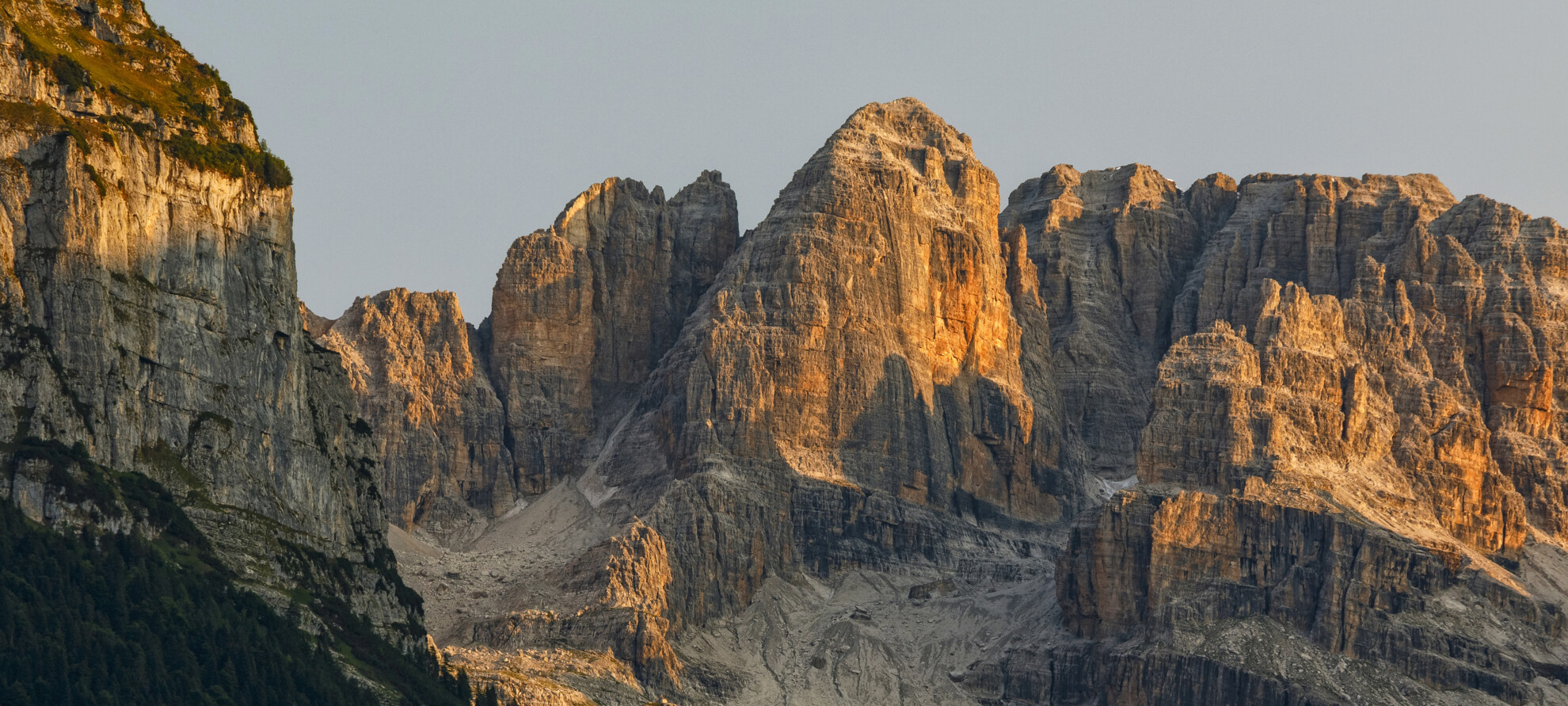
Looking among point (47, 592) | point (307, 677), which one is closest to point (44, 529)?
point (47, 592)

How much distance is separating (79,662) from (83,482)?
12.8 meters

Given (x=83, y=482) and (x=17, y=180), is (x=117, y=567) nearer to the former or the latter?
(x=83, y=482)

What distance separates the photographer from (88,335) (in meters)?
200

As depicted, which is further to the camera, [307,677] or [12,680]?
[307,677]

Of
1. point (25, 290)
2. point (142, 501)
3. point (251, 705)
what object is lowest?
point (251, 705)

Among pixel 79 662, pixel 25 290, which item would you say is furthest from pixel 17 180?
pixel 79 662

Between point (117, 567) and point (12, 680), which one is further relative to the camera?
point (117, 567)

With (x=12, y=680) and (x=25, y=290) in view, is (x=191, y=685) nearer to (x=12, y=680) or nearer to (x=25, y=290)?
(x=12, y=680)

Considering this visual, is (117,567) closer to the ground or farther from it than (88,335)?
closer to the ground

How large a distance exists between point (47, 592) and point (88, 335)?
19.0m

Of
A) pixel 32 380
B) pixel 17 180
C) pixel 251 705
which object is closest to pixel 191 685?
pixel 251 705

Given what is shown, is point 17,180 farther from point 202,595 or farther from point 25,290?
point 202,595

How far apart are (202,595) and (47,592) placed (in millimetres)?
12221

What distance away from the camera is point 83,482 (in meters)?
194
